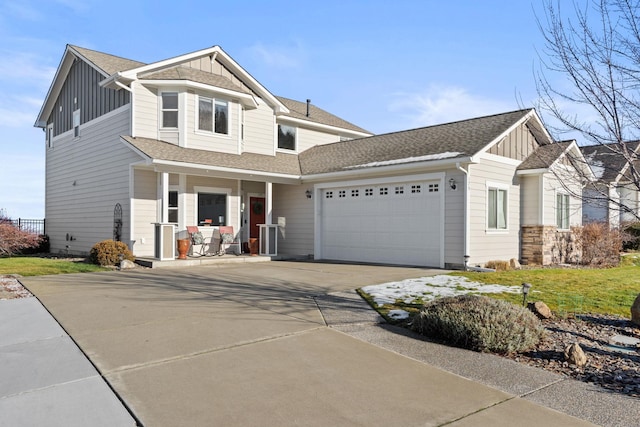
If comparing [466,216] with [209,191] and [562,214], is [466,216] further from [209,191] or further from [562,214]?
[209,191]

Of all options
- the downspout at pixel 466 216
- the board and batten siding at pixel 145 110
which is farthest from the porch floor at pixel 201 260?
the downspout at pixel 466 216

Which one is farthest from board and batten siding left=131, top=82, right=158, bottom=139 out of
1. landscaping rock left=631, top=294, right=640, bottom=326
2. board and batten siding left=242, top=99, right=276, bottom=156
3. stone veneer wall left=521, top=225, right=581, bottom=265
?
landscaping rock left=631, top=294, right=640, bottom=326

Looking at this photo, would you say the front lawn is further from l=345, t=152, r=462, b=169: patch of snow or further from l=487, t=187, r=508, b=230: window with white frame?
l=345, t=152, r=462, b=169: patch of snow

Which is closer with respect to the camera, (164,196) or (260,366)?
(260,366)

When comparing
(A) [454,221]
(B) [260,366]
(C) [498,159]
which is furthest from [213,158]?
(B) [260,366]

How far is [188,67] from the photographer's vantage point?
15.3 meters

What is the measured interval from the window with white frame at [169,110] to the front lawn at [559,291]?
9.54 meters

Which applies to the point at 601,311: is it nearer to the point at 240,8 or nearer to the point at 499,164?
the point at 499,164

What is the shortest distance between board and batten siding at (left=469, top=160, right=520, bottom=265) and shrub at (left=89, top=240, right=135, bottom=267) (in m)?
9.97

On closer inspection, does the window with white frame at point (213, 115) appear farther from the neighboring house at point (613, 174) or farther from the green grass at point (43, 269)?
the neighboring house at point (613, 174)

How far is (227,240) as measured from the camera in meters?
14.9

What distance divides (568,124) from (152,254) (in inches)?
482

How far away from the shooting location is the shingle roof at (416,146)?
12.6 m

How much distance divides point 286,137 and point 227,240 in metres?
5.68
